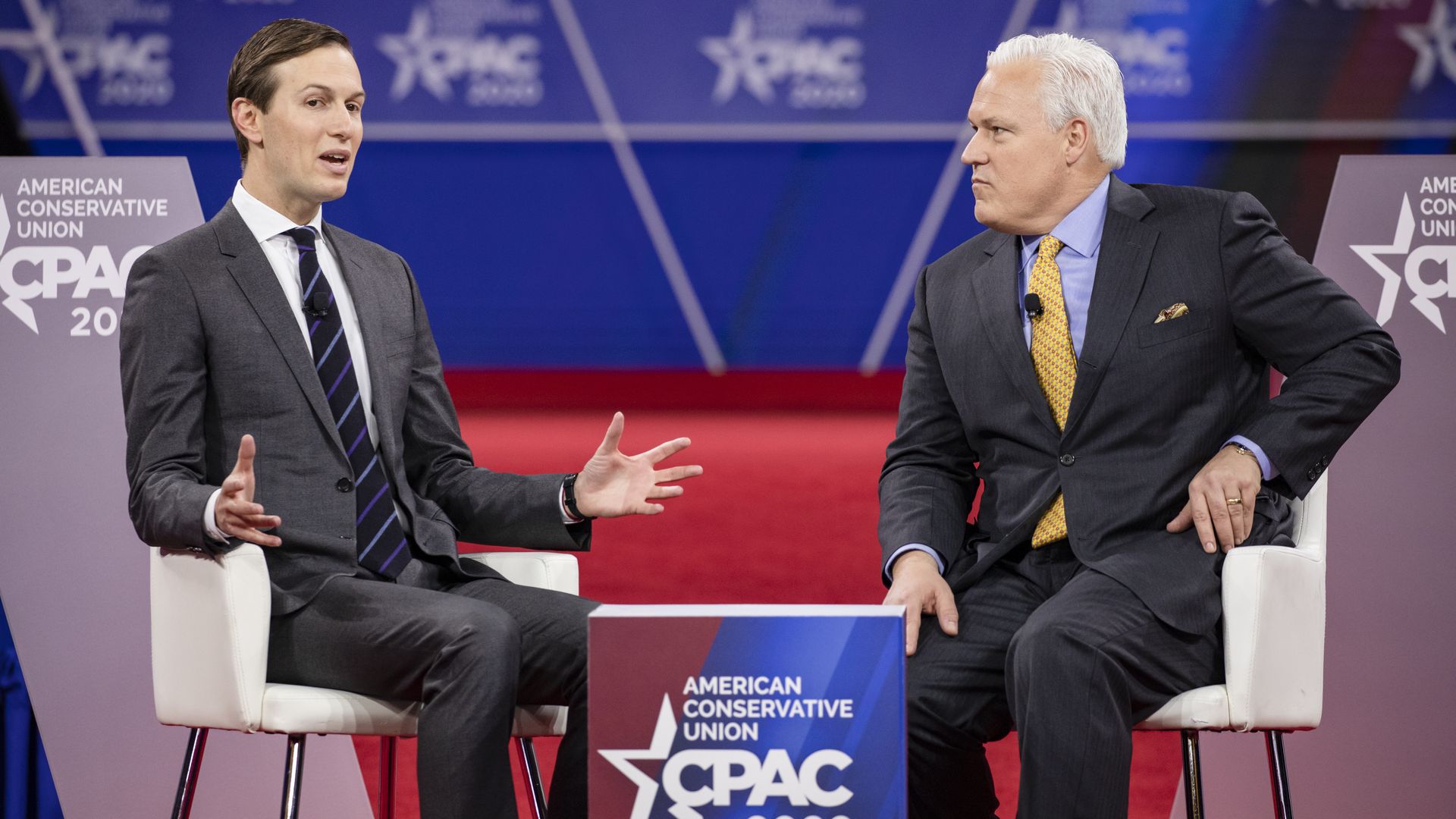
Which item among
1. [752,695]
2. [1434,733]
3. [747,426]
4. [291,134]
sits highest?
[747,426]

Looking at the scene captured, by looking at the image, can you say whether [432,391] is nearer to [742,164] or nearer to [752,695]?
[752,695]

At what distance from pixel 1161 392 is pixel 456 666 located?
1.21 meters

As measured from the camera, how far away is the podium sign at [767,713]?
5.93 feet

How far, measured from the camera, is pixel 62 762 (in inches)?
120

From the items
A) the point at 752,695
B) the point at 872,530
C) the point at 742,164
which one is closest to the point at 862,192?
the point at 742,164

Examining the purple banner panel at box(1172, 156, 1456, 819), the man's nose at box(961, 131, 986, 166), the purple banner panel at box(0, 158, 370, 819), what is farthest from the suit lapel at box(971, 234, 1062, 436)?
the purple banner panel at box(0, 158, 370, 819)

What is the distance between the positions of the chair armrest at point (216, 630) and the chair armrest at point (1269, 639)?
1500 millimetres

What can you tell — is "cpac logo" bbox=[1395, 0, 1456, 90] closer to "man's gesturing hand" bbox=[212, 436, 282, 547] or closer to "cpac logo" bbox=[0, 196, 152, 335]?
"cpac logo" bbox=[0, 196, 152, 335]

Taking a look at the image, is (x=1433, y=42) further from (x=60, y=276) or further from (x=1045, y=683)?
(x=60, y=276)

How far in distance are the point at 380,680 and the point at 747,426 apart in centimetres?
386

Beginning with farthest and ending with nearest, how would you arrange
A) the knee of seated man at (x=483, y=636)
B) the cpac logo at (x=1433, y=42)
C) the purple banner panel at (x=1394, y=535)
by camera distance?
the cpac logo at (x=1433, y=42) → the purple banner panel at (x=1394, y=535) → the knee of seated man at (x=483, y=636)

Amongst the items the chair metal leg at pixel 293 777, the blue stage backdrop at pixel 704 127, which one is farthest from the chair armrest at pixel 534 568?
the blue stage backdrop at pixel 704 127

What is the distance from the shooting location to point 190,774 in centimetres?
239

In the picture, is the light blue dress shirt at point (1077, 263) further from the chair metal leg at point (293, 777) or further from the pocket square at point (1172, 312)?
the chair metal leg at point (293, 777)
